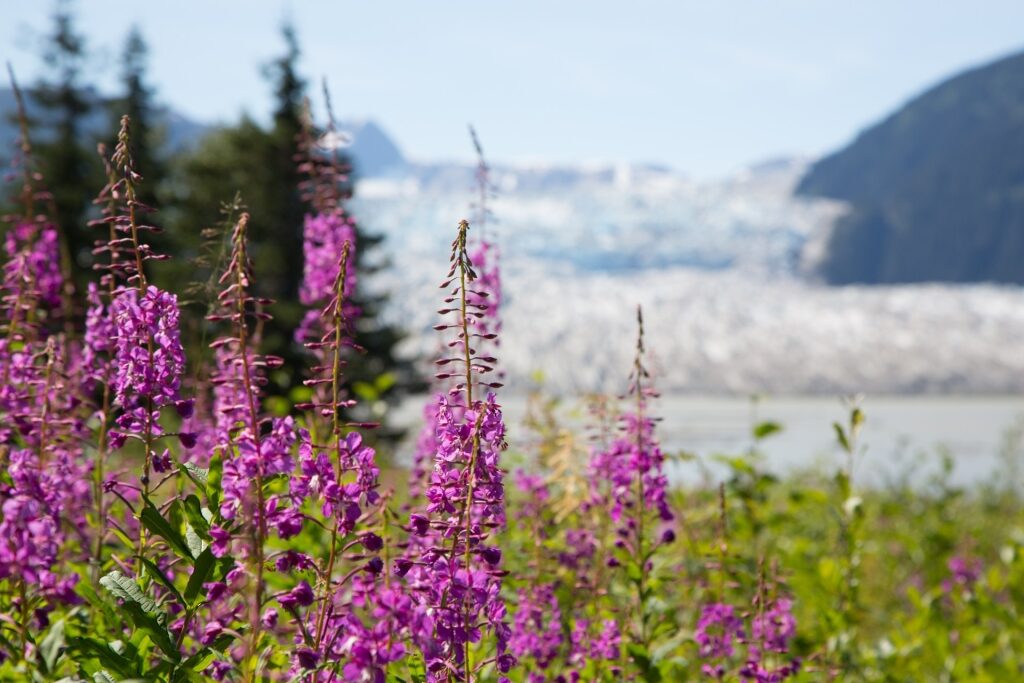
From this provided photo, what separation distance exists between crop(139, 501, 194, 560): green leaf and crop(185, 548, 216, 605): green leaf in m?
0.05

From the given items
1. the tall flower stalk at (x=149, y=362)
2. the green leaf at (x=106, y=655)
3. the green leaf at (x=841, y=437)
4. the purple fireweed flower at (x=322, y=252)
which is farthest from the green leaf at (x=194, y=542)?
the green leaf at (x=841, y=437)

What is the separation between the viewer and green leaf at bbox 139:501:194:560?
1656 mm

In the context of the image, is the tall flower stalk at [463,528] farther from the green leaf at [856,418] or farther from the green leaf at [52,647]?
the green leaf at [856,418]

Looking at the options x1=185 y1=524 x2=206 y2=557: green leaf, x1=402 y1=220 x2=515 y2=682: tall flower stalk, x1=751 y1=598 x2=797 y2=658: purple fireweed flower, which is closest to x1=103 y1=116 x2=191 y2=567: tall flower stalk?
x1=185 y1=524 x2=206 y2=557: green leaf

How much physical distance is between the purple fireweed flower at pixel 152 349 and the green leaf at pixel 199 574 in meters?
0.35

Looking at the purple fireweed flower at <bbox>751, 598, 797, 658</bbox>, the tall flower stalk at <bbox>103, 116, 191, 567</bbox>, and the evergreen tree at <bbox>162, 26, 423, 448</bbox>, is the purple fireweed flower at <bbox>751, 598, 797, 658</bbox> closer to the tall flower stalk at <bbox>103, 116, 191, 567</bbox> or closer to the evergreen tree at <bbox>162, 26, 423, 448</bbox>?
the tall flower stalk at <bbox>103, 116, 191, 567</bbox>

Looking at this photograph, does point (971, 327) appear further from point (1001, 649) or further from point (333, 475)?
point (333, 475)

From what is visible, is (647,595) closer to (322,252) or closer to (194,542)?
(194,542)

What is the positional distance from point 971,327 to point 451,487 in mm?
67823

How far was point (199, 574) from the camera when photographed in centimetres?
171

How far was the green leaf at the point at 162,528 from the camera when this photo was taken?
1656 mm

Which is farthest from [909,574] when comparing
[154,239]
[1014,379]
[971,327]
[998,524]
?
[971,327]

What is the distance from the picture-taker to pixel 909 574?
872 cm

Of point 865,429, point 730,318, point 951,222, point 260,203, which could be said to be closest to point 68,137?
point 260,203
